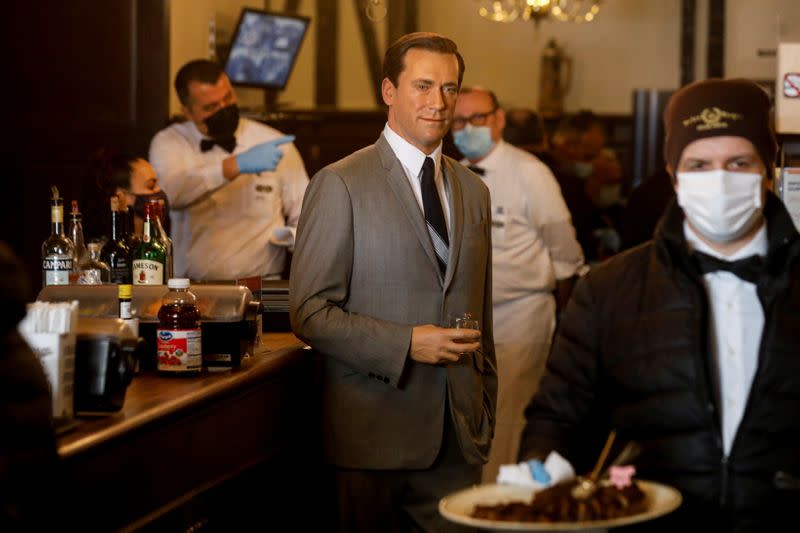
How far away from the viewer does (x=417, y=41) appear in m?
3.55

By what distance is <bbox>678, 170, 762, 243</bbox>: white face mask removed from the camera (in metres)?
2.27

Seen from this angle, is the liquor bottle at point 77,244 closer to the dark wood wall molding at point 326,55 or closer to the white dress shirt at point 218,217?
the white dress shirt at point 218,217

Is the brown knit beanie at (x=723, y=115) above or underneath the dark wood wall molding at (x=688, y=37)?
underneath

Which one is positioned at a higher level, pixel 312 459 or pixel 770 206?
pixel 770 206

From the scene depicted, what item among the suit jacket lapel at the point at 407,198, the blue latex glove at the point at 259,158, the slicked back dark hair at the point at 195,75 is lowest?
the suit jacket lapel at the point at 407,198

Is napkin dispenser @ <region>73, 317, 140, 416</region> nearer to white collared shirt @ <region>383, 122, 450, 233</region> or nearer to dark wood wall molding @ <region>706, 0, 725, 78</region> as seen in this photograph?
white collared shirt @ <region>383, 122, 450, 233</region>

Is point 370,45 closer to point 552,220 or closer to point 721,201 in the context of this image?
point 552,220

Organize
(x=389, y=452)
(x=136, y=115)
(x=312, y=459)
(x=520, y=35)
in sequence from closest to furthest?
(x=389, y=452)
(x=312, y=459)
(x=136, y=115)
(x=520, y=35)

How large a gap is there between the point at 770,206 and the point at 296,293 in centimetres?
142

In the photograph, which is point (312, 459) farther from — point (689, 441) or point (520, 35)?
point (520, 35)

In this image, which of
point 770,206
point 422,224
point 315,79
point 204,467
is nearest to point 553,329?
point 422,224

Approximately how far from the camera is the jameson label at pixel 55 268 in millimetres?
4027

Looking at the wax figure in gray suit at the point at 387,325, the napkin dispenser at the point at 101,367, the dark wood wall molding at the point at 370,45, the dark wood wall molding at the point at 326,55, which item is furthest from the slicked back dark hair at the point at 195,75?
the dark wood wall molding at the point at 370,45

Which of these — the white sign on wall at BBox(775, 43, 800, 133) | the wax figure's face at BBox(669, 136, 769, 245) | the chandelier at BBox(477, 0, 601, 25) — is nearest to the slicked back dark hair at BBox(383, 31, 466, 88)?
the white sign on wall at BBox(775, 43, 800, 133)
